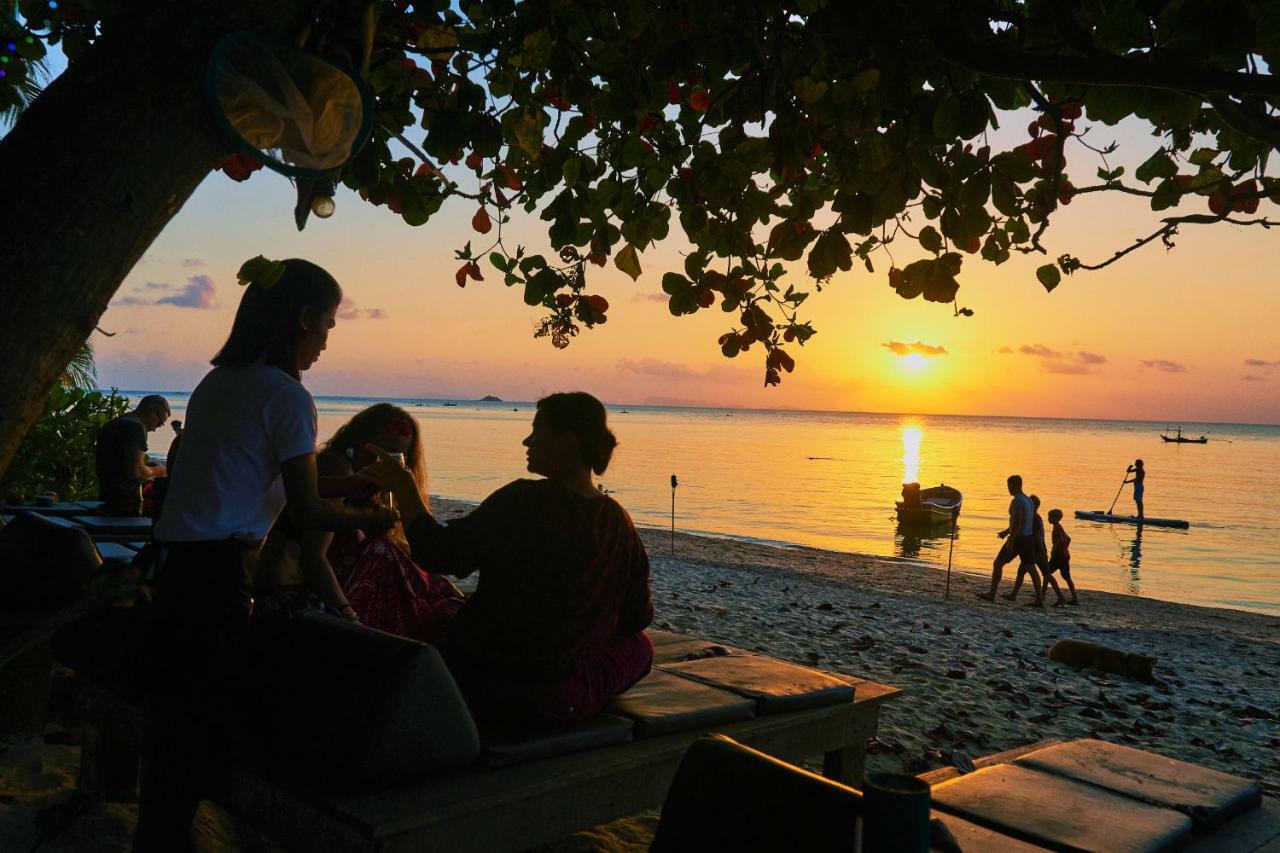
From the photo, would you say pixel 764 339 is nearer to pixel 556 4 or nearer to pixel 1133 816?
pixel 556 4

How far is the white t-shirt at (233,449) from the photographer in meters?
2.89

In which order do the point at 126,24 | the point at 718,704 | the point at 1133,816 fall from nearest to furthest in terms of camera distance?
the point at 126,24, the point at 1133,816, the point at 718,704

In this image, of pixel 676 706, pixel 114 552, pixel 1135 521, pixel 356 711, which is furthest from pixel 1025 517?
pixel 1135 521

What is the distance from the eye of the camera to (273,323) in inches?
Result: 118

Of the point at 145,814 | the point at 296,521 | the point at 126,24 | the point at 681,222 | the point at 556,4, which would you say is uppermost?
the point at 556,4

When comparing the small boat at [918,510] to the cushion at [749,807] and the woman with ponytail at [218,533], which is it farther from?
the cushion at [749,807]

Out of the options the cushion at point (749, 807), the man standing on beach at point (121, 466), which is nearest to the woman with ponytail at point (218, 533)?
the cushion at point (749, 807)

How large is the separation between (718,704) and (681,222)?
2.26 m

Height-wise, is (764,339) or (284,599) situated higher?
(764,339)

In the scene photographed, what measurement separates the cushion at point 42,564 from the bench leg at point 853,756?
380 centimetres

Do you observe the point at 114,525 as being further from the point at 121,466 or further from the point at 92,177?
the point at 92,177

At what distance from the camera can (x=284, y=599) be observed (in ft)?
13.2

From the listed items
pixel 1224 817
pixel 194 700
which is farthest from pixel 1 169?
pixel 1224 817

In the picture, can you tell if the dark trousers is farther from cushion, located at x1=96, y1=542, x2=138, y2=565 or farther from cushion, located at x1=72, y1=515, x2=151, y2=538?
cushion, located at x1=72, y1=515, x2=151, y2=538
